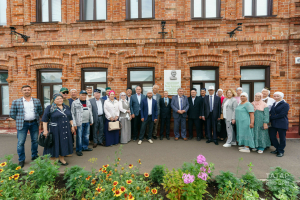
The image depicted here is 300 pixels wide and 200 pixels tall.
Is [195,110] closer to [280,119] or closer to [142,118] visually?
[142,118]

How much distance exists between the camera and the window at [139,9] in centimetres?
708

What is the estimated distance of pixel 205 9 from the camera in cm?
705

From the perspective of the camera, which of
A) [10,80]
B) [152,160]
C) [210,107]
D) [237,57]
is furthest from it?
[10,80]

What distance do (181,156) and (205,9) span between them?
21.3ft

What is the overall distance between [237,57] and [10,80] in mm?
10545

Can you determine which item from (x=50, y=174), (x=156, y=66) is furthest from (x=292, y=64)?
(x=50, y=174)

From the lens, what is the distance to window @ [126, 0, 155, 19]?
279 inches

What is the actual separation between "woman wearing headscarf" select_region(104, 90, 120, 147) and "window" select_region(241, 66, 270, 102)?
5811mm

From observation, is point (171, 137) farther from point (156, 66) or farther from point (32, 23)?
point (32, 23)

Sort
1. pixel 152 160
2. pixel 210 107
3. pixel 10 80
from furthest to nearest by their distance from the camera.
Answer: pixel 10 80 → pixel 210 107 → pixel 152 160

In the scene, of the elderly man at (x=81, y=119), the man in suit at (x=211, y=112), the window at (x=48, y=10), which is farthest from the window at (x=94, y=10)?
the man in suit at (x=211, y=112)

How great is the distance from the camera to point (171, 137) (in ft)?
21.5

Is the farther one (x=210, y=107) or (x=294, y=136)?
(x=294, y=136)

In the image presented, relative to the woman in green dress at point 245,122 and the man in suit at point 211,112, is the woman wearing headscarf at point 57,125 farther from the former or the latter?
the woman in green dress at point 245,122
